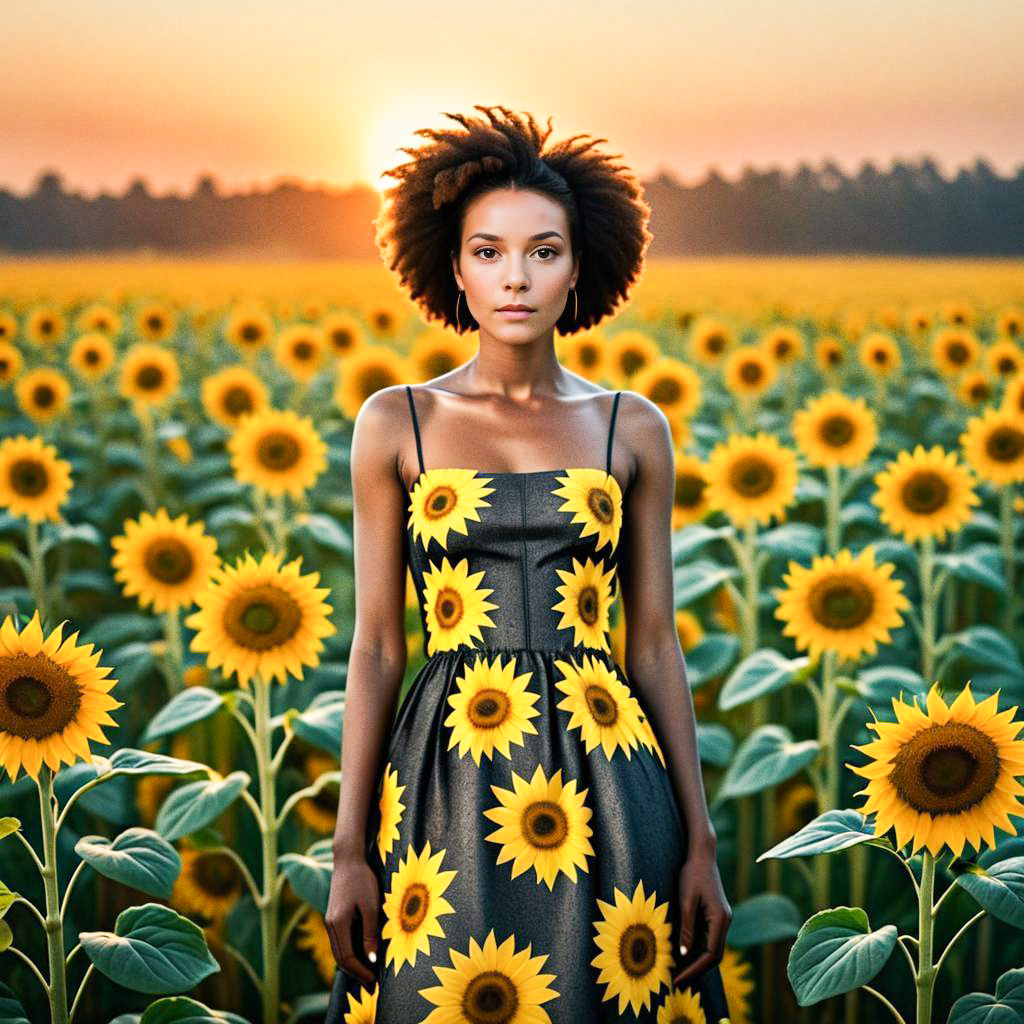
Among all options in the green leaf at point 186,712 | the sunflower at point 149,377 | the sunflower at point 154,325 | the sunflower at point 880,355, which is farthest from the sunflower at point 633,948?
the sunflower at point 154,325

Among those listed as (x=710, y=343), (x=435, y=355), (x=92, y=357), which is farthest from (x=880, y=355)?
(x=92, y=357)

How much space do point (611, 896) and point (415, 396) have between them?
2.43 ft

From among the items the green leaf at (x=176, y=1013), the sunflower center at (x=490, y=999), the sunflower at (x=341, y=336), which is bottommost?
the green leaf at (x=176, y=1013)

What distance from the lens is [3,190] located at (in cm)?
857

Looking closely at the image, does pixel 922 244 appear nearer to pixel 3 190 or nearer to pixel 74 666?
pixel 3 190

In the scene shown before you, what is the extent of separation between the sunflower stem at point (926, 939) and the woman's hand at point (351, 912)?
74 centimetres

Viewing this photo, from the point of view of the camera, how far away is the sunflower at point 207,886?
3.13 metres

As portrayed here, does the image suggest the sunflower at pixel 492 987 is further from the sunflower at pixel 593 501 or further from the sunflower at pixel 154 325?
the sunflower at pixel 154 325

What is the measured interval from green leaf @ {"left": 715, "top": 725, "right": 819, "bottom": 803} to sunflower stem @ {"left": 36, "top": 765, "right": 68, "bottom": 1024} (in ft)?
4.63

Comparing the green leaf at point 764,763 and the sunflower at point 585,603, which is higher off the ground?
the sunflower at point 585,603

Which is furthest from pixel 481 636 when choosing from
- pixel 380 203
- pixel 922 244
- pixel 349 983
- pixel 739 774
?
pixel 922 244

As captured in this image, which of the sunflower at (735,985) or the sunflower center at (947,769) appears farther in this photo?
the sunflower at (735,985)

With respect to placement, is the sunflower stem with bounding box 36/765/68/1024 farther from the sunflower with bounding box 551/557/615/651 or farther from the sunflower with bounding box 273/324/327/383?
the sunflower with bounding box 273/324/327/383

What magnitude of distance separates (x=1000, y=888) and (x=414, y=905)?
2.50ft
